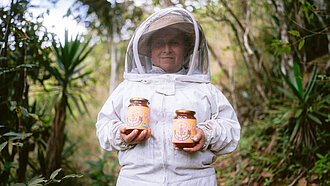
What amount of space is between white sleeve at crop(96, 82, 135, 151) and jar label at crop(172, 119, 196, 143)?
372 millimetres

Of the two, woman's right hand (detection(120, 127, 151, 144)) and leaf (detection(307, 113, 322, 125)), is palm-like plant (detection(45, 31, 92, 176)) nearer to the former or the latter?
woman's right hand (detection(120, 127, 151, 144))

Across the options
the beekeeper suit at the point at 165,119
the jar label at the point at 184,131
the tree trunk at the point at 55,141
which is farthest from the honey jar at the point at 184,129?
the tree trunk at the point at 55,141

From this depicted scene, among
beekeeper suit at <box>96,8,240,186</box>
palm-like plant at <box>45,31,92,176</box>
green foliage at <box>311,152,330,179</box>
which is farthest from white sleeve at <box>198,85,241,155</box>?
palm-like plant at <box>45,31,92,176</box>

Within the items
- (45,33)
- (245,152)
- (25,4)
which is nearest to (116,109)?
(45,33)

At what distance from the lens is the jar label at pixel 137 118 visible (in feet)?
5.16

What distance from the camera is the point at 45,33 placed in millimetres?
2775

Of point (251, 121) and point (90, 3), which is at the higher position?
point (90, 3)

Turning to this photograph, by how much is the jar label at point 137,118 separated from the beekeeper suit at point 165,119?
179 mm

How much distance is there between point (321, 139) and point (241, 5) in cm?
271

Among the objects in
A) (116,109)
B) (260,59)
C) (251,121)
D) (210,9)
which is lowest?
(251,121)

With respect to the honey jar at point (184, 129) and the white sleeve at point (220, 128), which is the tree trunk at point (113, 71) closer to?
the white sleeve at point (220, 128)

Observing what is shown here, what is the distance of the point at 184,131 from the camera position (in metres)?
1.57

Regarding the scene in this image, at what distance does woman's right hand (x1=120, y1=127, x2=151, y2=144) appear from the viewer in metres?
1.59

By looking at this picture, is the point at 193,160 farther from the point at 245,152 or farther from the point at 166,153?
the point at 245,152
